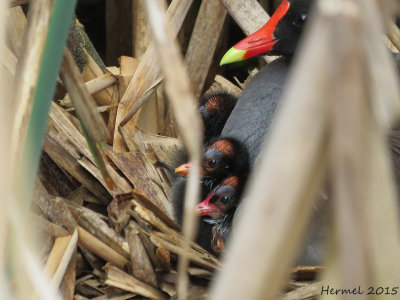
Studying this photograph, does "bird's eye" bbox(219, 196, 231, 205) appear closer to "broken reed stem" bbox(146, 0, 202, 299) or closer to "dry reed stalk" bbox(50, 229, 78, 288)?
"dry reed stalk" bbox(50, 229, 78, 288)

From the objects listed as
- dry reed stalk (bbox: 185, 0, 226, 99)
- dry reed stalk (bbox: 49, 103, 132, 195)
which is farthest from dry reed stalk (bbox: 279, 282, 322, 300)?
dry reed stalk (bbox: 185, 0, 226, 99)

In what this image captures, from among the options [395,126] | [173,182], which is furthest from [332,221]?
[173,182]

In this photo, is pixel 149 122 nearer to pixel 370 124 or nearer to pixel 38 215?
pixel 38 215

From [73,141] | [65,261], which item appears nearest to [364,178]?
[65,261]

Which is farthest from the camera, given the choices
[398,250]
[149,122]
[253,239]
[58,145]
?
[149,122]

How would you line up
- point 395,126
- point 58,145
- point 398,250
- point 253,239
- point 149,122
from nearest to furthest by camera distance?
point 253,239
point 398,250
point 395,126
point 58,145
point 149,122

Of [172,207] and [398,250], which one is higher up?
[398,250]
